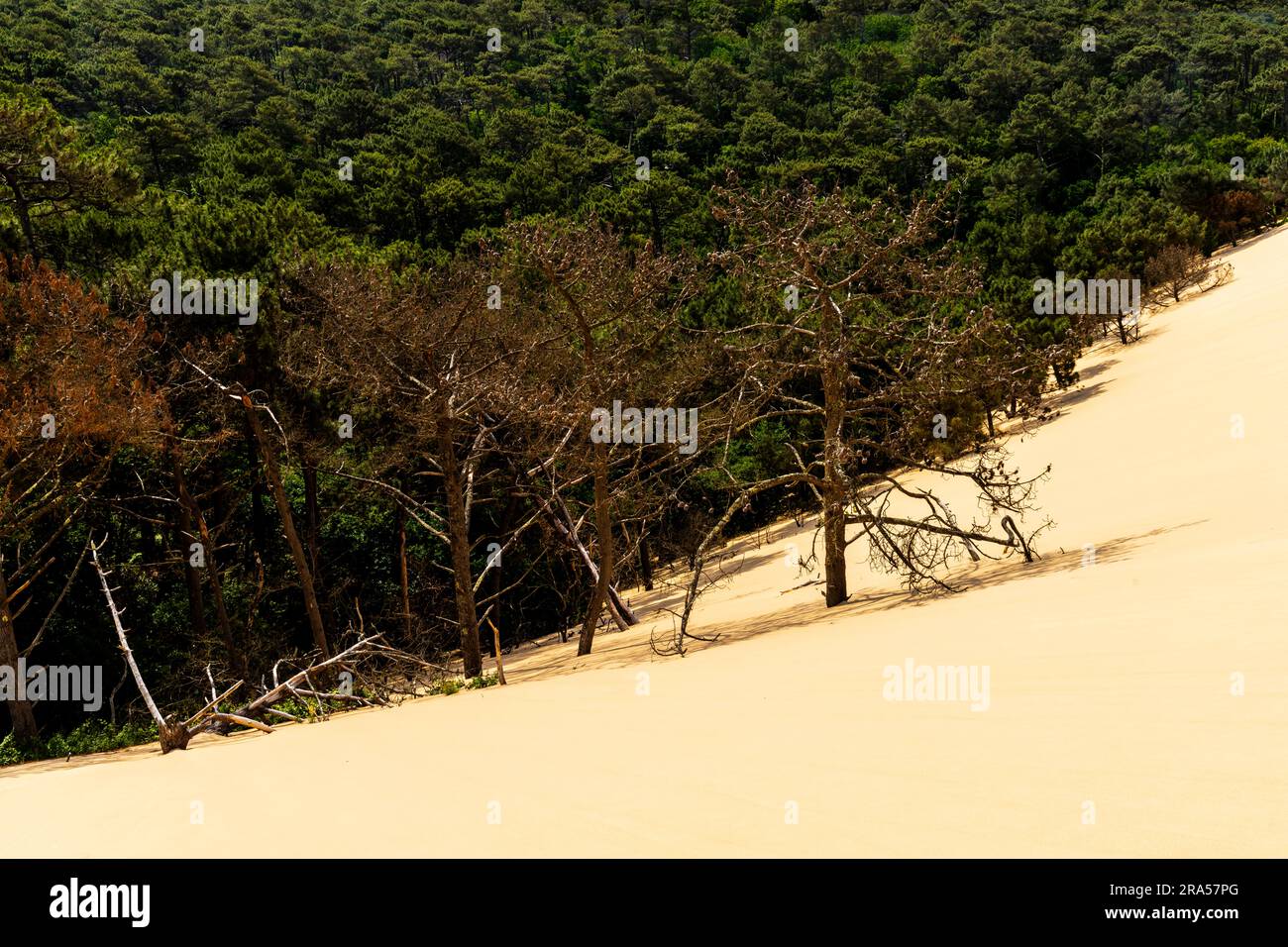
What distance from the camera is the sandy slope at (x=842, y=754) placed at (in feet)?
10.9

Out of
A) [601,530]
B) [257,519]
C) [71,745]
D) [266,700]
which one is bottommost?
[71,745]

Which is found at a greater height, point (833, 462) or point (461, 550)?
point (833, 462)

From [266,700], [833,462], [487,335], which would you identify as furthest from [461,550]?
[833,462]

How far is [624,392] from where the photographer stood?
15086mm

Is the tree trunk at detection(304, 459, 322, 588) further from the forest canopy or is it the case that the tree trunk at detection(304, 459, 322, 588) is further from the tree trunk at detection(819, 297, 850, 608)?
the tree trunk at detection(819, 297, 850, 608)

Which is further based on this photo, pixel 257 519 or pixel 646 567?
pixel 646 567

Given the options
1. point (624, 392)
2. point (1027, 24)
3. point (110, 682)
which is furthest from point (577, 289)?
point (1027, 24)

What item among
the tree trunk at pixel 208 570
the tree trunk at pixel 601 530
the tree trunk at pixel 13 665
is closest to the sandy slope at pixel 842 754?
the tree trunk at pixel 601 530

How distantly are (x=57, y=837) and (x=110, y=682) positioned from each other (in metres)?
16.1

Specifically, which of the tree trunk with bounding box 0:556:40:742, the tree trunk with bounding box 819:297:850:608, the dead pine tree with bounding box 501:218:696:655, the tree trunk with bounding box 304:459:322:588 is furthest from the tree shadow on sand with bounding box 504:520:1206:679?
the tree trunk with bounding box 304:459:322:588

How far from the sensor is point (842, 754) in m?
4.36

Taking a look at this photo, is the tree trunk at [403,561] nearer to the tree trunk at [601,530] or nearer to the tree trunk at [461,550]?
the tree trunk at [461,550]

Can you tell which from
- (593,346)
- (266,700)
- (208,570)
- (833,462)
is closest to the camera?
(266,700)

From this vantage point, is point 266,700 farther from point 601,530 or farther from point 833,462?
point 833,462
